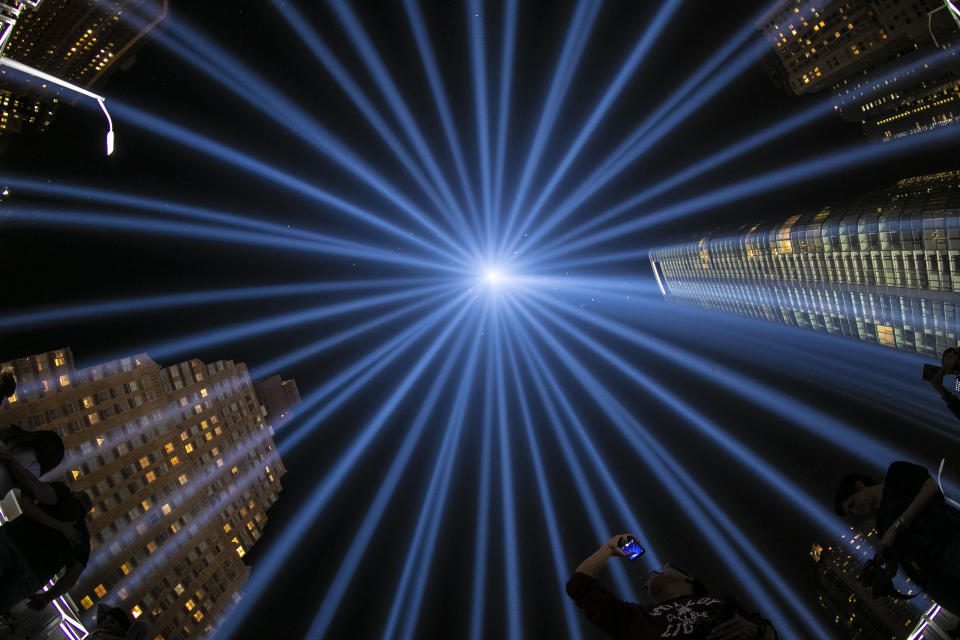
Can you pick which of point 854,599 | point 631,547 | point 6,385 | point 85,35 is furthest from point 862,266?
point 85,35

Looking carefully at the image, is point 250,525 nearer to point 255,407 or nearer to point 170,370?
point 255,407

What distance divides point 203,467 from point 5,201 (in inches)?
993

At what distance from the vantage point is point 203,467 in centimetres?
3772

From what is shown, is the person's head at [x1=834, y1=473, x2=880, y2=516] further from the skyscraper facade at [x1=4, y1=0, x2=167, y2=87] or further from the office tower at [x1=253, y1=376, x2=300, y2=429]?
the office tower at [x1=253, y1=376, x2=300, y2=429]

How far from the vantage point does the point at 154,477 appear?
31719 mm

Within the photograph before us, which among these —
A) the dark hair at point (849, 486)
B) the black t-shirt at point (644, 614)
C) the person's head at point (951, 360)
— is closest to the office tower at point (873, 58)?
the person's head at point (951, 360)

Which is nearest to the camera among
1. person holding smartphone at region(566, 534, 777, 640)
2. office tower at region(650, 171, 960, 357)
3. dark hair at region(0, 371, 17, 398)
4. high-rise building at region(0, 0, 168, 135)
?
person holding smartphone at region(566, 534, 777, 640)

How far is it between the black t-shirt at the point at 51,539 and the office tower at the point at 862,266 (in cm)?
6385

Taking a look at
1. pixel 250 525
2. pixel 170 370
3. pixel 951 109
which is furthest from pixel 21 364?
pixel 951 109

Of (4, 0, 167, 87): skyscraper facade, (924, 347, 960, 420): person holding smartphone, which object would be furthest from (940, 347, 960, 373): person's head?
(4, 0, 167, 87): skyscraper facade

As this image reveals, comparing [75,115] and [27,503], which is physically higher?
[75,115]

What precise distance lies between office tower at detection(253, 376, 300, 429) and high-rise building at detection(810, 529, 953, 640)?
258 feet

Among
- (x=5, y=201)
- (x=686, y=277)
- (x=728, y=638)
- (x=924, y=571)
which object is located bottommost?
(x=686, y=277)

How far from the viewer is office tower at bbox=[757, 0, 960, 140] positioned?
4222cm
